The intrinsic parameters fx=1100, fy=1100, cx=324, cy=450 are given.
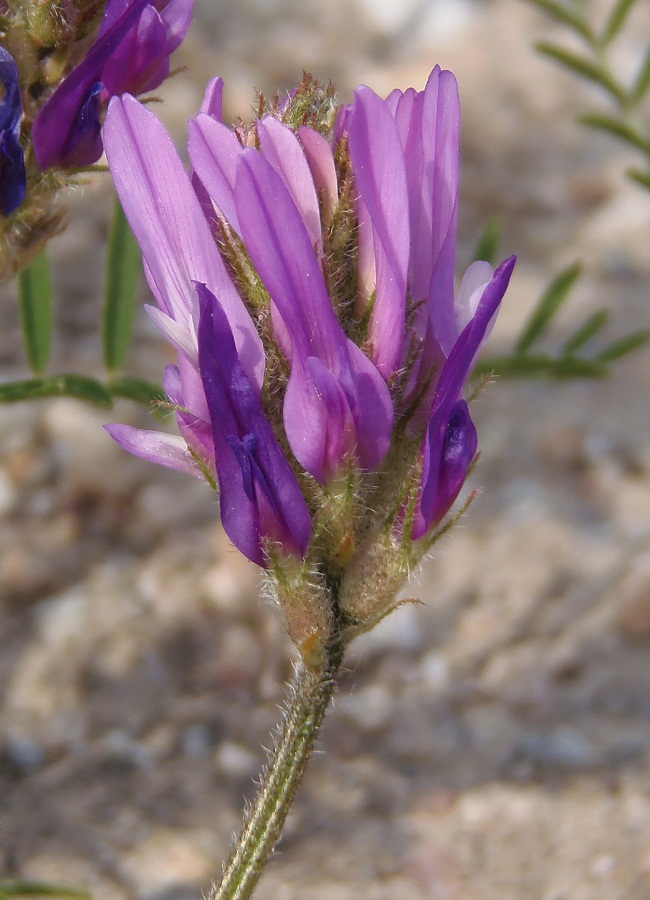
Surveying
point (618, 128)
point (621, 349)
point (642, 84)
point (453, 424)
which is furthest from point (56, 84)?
point (642, 84)

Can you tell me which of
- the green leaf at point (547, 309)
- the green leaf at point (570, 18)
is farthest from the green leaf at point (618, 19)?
the green leaf at point (547, 309)

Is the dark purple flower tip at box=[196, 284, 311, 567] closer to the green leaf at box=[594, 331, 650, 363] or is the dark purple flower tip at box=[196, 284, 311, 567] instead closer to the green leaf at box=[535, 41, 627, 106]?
the green leaf at box=[594, 331, 650, 363]

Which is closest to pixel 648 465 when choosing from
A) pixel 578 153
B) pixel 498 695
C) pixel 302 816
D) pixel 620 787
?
pixel 498 695

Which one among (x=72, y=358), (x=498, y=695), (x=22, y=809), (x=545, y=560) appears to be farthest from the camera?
(x=72, y=358)

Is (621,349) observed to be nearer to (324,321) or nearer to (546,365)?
(546,365)

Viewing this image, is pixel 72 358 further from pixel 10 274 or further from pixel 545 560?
pixel 10 274
